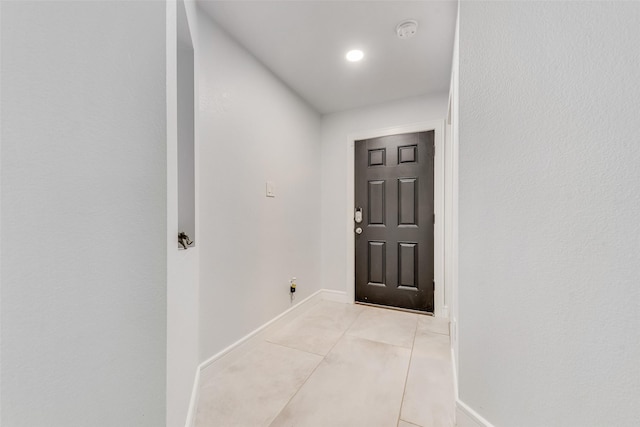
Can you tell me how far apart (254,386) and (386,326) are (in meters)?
1.26

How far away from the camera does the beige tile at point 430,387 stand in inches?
49.0

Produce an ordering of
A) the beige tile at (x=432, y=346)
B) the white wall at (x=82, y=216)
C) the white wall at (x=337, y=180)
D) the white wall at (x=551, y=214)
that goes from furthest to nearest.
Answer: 1. the white wall at (x=337, y=180)
2. the beige tile at (x=432, y=346)
3. the white wall at (x=551, y=214)
4. the white wall at (x=82, y=216)

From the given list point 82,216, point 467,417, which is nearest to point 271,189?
point 82,216

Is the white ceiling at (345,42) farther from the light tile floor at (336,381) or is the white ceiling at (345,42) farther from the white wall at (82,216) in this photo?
the light tile floor at (336,381)

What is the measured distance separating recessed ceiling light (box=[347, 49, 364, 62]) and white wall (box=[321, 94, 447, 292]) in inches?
33.8

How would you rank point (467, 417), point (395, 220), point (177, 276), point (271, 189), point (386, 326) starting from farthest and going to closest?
point (395, 220)
point (386, 326)
point (271, 189)
point (467, 417)
point (177, 276)

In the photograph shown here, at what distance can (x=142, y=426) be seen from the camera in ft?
2.10

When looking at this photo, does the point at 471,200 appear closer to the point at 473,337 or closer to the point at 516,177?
the point at 516,177

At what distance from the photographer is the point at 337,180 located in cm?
301

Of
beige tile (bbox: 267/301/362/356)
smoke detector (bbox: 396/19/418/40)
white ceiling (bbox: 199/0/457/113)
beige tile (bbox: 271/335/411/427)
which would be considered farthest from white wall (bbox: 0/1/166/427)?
smoke detector (bbox: 396/19/418/40)

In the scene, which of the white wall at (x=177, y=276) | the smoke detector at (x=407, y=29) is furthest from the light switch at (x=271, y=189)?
the smoke detector at (x=407, y=29)

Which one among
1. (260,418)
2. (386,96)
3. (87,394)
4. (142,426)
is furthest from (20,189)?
(386,96)

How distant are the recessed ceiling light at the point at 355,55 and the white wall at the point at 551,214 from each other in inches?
32.1

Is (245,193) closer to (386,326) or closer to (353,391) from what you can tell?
(353,391)
